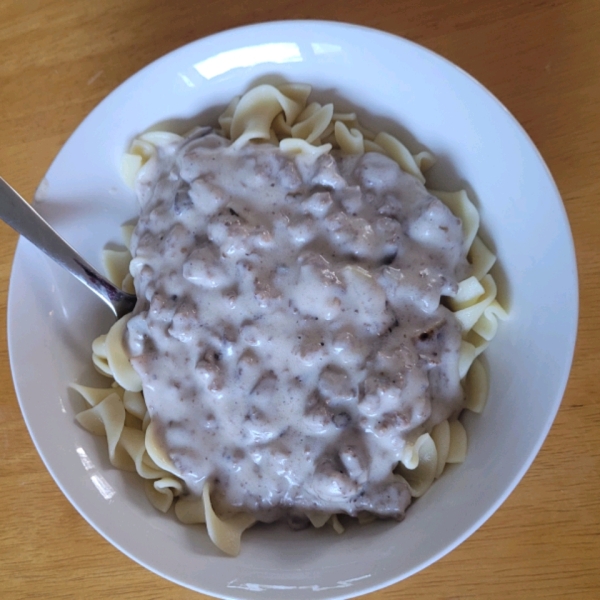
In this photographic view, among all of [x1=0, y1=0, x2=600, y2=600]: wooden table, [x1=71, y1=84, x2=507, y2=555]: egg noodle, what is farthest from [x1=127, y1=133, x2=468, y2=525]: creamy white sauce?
[x1=0, y1=0, x2=600, y2=600]: wooden table

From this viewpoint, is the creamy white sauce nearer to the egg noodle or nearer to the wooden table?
the egg noodle

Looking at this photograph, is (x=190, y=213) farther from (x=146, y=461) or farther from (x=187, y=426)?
(x=146, y=461)

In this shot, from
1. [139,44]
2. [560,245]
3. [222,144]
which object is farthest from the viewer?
[139,44]

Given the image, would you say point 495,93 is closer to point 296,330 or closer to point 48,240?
point 296,330

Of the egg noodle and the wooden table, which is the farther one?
the wooden table

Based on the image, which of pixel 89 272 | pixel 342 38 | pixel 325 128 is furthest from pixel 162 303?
pixel 342 38

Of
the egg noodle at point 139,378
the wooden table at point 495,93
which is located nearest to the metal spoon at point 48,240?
the egg noodle at point 139,378

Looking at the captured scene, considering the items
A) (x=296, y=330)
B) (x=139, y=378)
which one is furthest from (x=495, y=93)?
(x=139, y=378)

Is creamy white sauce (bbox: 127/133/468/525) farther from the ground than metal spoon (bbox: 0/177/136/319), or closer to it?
closer to it
